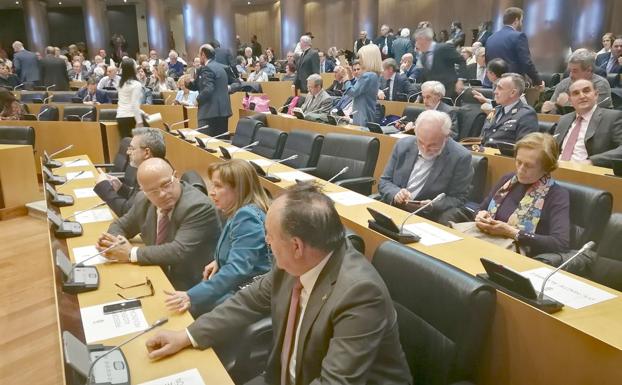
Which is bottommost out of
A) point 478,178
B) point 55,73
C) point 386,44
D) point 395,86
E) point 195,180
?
point 478,178

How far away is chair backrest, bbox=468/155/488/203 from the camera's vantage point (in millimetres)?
3119

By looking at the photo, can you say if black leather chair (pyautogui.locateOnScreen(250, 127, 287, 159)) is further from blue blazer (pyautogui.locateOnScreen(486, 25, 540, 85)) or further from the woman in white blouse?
blue blazer (pyautogui.locateOnScreen(486, 25, 540, 85))

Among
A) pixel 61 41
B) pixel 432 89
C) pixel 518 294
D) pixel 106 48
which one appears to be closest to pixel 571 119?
pixel 432 89

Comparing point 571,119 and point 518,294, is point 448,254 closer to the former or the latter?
point 518,294

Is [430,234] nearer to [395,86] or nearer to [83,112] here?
[395,86]

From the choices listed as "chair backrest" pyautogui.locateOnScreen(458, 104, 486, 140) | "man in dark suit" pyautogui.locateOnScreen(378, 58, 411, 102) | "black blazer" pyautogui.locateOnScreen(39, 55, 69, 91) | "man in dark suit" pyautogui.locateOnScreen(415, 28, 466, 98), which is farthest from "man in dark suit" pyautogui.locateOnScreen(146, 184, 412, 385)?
"black blazer" pyautogui.locateOnScreen(39, 55, 69, 91)

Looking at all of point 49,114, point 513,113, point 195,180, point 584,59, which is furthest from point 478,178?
point 49,114

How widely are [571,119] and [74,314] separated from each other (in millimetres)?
3258

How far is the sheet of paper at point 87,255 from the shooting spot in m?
2.09

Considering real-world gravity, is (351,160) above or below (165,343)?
above

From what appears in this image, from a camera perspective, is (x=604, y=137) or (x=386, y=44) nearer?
(x=604, y=137)

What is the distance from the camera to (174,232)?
2242mm

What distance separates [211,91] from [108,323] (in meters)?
4.32

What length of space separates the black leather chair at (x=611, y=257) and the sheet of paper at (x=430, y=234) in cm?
55
